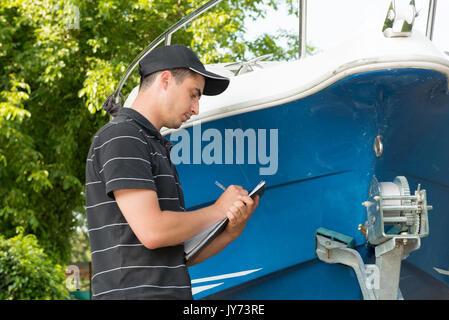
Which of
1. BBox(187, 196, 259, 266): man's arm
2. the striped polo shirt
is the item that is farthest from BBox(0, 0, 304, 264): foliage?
the striped polo shirt

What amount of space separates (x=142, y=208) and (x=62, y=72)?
21.1 ft

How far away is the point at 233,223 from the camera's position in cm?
174

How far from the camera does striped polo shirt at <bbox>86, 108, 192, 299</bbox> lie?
1522 mm

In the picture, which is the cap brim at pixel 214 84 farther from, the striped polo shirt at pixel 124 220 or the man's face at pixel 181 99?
the striped polo shirt at pixel 124 220

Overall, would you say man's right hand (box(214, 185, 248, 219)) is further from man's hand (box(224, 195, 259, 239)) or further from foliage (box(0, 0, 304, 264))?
foliage (box(0, 0, 304, 264))

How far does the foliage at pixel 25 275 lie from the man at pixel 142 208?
365 cm

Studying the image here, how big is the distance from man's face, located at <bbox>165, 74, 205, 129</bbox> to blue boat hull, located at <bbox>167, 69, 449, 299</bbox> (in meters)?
0.77

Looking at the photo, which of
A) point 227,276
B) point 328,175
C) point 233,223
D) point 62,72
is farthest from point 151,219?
point 62,72

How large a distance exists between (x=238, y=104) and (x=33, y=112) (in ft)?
19.3

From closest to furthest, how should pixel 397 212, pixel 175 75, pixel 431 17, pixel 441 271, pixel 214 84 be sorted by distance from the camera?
pixel 175 75 < pixel 214 84 < pixel 397 212 < pixel 441 271 < pixel 431 17

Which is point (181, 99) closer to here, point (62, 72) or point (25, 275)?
point (25, 275)

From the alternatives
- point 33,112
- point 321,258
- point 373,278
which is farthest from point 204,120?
point 33,112

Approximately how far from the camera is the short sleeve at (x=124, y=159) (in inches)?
59.0

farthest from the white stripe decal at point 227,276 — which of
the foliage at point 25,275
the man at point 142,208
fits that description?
the foliage at point 25,275
